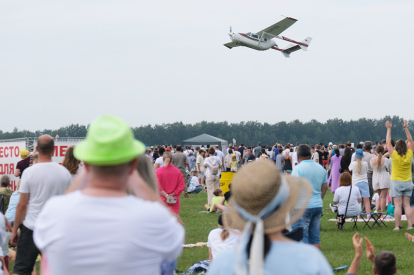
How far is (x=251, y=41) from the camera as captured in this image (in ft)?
107

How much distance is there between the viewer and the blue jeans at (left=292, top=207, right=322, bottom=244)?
6.93m

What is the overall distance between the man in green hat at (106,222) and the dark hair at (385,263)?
6.30 feet

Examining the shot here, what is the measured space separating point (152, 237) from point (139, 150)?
0.32 metres

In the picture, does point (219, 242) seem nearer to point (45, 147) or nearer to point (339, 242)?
point (45, 147)

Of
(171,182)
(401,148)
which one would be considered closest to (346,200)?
(401,148)

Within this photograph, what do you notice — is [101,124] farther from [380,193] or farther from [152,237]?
[380,193]

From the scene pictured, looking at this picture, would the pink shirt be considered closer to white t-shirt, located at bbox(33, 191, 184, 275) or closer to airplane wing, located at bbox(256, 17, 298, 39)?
white t-shirt, located at bbox(33, 191, 184, 275)

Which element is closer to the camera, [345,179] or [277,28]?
[345,179]

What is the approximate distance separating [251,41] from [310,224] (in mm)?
26431

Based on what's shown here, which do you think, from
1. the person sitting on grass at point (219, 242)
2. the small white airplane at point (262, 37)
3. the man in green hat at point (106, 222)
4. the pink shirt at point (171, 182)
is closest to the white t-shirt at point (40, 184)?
the person sitting on grass at point (219, 242)

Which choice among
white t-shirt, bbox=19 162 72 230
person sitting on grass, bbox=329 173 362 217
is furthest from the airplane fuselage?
white t-shirt, bbox=19 162 72 230

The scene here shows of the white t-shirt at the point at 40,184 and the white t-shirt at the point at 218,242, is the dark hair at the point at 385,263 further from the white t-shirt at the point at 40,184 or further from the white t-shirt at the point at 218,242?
the white t-shirt at the point at 40,184

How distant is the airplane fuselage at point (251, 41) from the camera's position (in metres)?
32.0

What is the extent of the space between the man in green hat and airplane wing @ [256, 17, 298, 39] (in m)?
31.4
